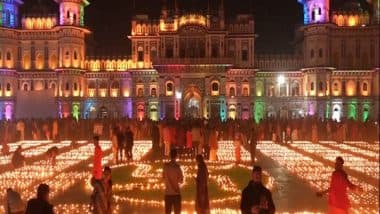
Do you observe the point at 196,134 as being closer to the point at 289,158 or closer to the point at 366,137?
the point at 289,158

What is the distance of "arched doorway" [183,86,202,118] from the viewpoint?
66438mm

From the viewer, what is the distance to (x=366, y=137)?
145ft

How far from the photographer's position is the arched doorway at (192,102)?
66.4 m

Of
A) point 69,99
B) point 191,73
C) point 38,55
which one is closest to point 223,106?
point 191,73

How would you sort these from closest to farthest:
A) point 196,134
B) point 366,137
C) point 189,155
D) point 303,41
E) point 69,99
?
1. point 196,134
2. point 189,155
3. point 366,137
4. point 69,99
5. point 303,41

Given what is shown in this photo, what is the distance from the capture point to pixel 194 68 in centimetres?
6606

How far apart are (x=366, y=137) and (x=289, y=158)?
1701 cm

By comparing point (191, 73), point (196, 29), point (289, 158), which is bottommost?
point (289, 158)

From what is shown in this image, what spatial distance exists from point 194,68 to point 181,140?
37.6 m

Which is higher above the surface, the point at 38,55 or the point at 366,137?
the point at 38,55

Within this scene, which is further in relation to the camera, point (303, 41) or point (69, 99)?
point (303, 41)

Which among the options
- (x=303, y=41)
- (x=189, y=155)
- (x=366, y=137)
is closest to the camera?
(x=189, y=155)

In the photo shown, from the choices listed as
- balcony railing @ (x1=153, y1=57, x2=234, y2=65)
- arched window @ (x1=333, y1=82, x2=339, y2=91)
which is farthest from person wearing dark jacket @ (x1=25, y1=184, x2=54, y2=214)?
arched window @ (x1=333, y1=82, x2=339, y2=91)

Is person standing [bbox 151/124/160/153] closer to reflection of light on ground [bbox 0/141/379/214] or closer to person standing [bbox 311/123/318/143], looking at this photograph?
→ reflection of light on ground [bbox 0/141/379/214]
